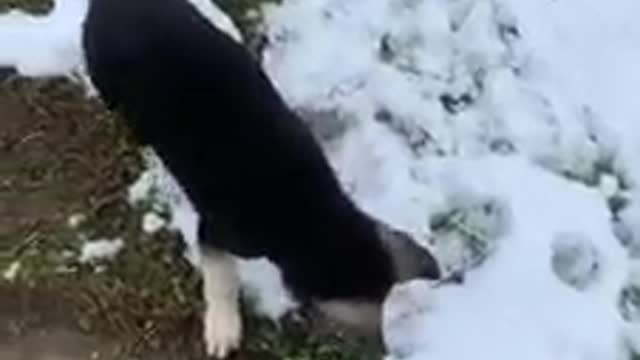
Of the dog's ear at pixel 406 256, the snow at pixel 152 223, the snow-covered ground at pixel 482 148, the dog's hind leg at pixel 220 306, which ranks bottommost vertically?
the snow at pixel 152 223

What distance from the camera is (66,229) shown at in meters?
5.62

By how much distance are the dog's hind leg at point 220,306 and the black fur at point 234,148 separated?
96mm

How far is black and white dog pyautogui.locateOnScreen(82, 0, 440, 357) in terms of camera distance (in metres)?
4.92

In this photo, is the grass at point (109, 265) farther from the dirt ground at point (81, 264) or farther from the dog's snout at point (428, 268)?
the dog's snout at point (428, 268)

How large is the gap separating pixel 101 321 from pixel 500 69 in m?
1.54

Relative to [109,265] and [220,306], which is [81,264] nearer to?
[109,265]

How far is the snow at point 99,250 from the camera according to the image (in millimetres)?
5551

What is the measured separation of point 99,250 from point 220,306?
478mm

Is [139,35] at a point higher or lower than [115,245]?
higher

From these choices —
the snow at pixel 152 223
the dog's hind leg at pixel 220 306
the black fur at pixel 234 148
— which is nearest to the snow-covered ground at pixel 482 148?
the snow at pixel 152 223


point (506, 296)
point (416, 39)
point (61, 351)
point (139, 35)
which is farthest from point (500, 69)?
point (61, 351)

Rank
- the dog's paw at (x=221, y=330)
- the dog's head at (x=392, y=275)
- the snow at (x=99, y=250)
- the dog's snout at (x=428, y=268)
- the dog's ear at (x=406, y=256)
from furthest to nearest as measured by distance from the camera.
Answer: the snow at (x=99, y=250)
the dog's paw at (x=221, y=330)
the dog's snout at (x=428, y=268)
the dog's ear at (x=406, y=256)
the dog's head at (x=392, y=275)

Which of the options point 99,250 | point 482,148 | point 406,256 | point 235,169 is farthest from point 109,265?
point 482,148

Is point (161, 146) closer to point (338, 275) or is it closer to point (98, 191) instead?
point (98, 191)
